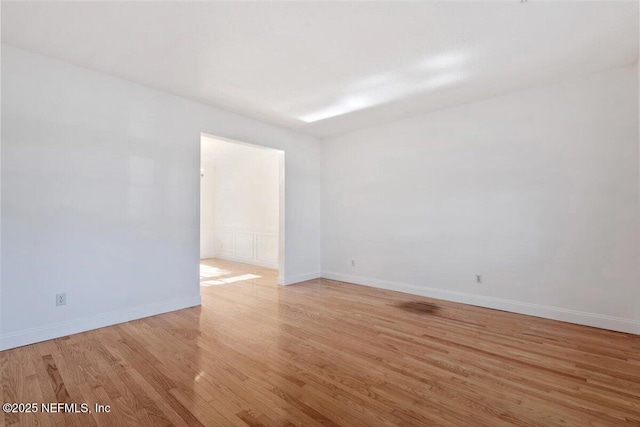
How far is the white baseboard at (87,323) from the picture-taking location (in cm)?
259

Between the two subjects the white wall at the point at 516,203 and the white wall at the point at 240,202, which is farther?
the white wall at the point at 240,202

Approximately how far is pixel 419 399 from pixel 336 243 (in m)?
3.70

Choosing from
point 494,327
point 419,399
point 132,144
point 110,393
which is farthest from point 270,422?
point 132,144

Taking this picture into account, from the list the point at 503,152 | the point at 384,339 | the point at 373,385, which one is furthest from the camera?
the point at 503,152

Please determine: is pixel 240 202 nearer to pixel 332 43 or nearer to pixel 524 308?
pixel 332 43

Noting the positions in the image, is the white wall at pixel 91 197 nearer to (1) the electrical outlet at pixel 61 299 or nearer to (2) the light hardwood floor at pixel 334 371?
(1) the electrical outlet at pixel 61 299

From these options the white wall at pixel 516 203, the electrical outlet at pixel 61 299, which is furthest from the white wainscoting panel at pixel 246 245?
the electrical outlet at pixel 61 299

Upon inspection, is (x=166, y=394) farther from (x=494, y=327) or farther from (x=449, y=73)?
(x=449, y=73)

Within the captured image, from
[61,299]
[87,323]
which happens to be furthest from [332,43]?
[87,323]

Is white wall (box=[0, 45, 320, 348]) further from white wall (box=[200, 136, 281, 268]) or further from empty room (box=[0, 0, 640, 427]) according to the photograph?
white wall (box=[200, 136, 281, 268])

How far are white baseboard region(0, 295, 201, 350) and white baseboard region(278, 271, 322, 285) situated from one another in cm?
156

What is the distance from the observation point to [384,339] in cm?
279

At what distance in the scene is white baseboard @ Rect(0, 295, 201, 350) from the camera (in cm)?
259

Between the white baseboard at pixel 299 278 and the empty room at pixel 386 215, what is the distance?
46cm
